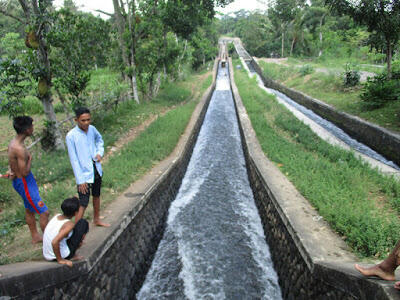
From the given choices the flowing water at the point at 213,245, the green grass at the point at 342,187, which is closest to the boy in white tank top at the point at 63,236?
the flowing water at the point at 213,245

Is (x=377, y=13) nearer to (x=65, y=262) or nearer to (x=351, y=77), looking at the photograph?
(x=351, y=77)

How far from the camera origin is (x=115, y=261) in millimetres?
4227

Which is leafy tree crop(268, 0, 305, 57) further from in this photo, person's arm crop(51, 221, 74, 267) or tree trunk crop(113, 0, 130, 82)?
person's arm crop(51, 221, 74, 267)

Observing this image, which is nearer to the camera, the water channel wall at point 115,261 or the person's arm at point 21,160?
the water channel wall at point 115,261

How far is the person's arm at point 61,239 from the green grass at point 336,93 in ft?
33.2

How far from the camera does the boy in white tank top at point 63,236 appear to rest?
3070 mm

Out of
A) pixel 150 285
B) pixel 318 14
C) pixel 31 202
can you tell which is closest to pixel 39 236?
pixel 31 202

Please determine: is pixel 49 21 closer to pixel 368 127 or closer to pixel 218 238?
pixel 218 238

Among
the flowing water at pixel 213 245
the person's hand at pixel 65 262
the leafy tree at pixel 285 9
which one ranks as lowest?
the flowing water at pixel 213 245

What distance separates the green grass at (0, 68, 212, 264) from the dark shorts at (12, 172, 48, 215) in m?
0.55

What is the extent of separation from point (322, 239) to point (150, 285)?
2830 mm

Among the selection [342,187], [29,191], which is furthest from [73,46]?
[342,187]

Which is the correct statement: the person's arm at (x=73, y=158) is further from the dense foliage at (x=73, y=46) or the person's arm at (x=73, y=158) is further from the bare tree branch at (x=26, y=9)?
the bare tree branch at (x=26, y=9)

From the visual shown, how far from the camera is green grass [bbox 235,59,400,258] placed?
3.85 meters
